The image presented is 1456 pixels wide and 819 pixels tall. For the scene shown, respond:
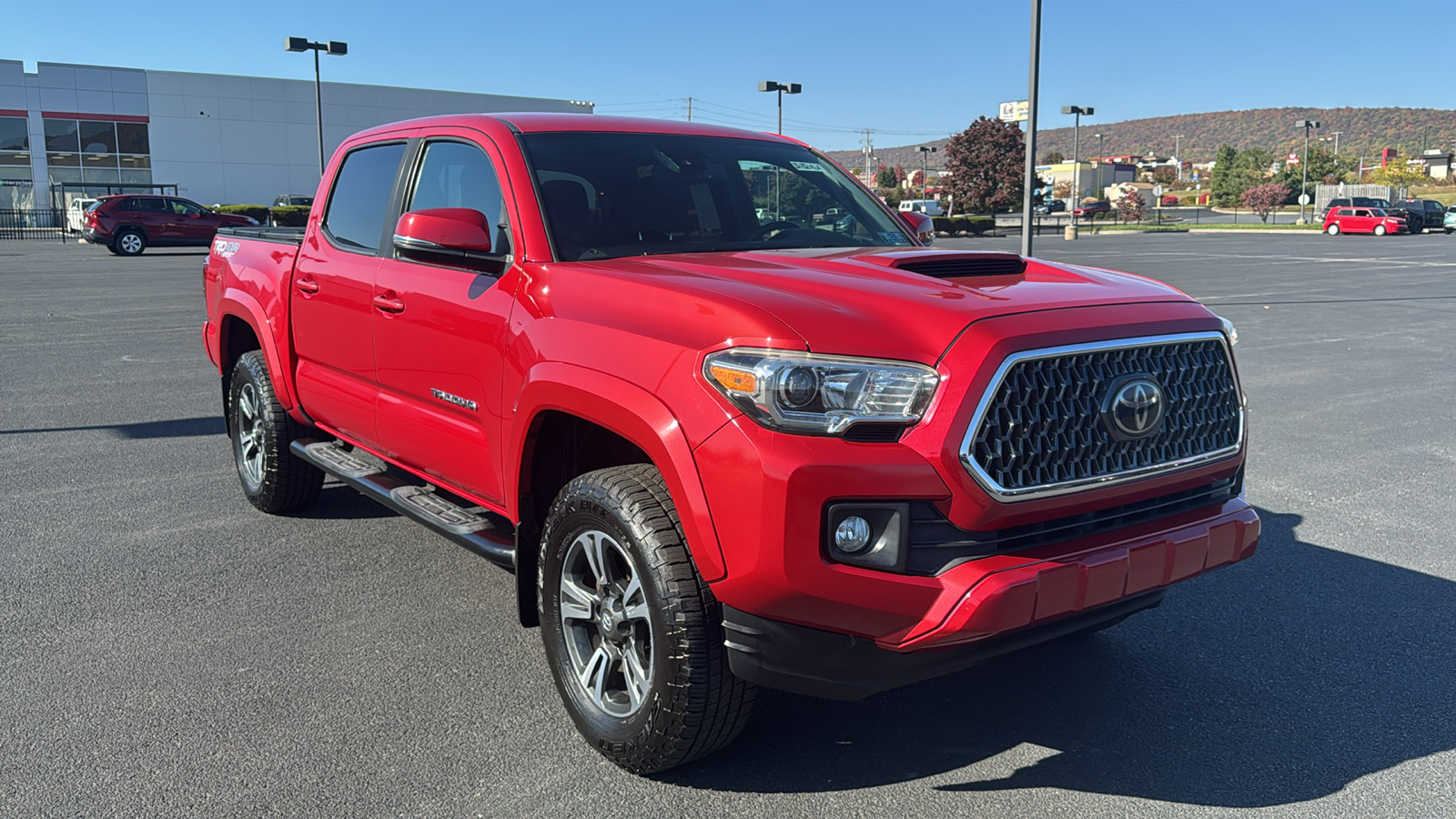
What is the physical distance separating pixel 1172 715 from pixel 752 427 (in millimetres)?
1900

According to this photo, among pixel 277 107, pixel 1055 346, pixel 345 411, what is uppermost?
pixel 277 107

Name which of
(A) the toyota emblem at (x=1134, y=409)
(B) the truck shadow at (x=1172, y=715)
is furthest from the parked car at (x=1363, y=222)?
(A) the toyota emblem at (x=1134, y=409)

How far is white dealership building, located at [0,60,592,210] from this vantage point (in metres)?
53.2

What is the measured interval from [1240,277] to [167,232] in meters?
27.9

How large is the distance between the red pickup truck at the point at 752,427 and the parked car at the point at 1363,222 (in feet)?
188

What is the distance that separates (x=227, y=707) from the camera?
3.65 m

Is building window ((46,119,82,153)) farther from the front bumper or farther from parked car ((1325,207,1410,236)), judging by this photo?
the front bumper

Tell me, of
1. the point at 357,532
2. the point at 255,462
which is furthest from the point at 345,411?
the point at 255,462

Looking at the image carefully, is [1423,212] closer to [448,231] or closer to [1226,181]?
[1226,181]

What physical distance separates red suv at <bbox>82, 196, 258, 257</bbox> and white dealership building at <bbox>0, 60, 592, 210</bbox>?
75.4ft

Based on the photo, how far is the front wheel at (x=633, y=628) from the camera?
2.96 metres

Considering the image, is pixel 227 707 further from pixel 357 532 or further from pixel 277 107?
pixel 277 107

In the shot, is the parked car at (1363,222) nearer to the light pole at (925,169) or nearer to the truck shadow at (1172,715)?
the light pole at (925,169)

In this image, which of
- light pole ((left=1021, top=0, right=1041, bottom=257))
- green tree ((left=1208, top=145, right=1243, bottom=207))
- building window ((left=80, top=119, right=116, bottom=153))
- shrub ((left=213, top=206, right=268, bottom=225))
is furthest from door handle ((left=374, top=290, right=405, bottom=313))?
green tree ((left=1208, top=145, right=1243, bottom=207))
